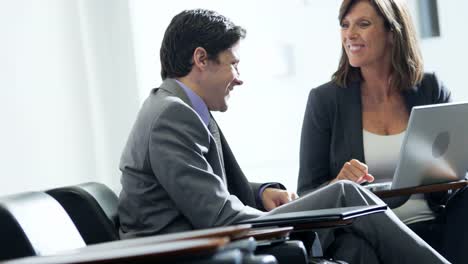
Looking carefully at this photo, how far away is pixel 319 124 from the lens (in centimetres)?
357

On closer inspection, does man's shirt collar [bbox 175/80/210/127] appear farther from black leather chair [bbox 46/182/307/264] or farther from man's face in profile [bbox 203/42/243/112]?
black leather chair [bbox 46/182/307/264]

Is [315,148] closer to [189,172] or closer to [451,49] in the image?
[189,172]

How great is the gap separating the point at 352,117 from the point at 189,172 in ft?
4.30

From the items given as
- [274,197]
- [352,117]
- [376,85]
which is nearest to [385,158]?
[352,117]

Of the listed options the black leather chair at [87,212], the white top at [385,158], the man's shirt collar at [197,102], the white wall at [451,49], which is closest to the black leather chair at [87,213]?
the black leather chair at [87,212]

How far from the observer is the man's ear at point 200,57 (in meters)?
2.78

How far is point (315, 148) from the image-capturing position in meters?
3.54

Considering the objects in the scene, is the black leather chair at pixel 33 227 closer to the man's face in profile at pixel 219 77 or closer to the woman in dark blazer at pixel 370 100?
the man's face in profile at pixel 219 77

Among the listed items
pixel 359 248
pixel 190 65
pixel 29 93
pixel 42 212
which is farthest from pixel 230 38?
pixel 29 93

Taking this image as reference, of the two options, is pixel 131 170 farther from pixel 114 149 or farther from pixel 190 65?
pixel 114 149

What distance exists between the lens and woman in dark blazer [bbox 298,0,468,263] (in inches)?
138

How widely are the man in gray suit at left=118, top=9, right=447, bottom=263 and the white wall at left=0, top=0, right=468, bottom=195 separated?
51.4 inches

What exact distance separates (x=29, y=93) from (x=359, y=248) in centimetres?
209

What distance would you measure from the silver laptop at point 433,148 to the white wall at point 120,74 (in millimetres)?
1676
